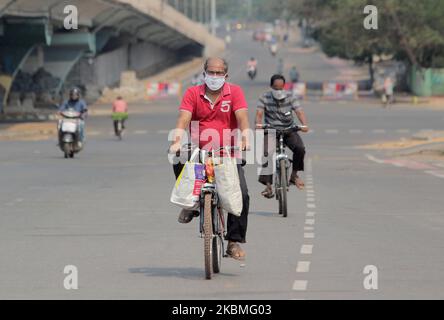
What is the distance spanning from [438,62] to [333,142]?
34273mm

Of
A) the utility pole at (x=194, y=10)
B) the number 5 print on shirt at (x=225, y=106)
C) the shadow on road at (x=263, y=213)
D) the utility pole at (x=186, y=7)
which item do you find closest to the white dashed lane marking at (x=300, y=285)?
the number 5 print on shirt at (x=225, y=106)

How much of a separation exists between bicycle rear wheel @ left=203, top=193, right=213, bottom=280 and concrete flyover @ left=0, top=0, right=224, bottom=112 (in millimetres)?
38163

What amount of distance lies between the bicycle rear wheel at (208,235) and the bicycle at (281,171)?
5842 millimetres

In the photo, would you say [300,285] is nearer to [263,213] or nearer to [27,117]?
[263,213]

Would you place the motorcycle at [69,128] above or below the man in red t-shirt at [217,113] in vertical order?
below

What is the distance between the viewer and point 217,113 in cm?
1147

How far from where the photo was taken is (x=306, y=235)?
48.7 feet

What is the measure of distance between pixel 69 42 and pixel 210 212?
56999 millimetres

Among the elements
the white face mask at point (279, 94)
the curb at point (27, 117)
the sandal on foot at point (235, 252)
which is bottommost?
the curb at point (27, 117)

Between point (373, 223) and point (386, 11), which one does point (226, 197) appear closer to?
point (373, 223)

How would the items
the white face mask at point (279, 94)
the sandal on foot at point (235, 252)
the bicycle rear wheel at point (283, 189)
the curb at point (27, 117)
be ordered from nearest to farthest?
1. the sandal on foot at point (235, 252)
2. the bicycle rear wheel at point (283, 189)
3. the white face mask at point (279, 94)
4. the curb at point (27, 117)

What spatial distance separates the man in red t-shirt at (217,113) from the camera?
1137 centimetres

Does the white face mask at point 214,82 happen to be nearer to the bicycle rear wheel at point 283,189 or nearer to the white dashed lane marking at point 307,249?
the white dashed lane marking at point 307,249
